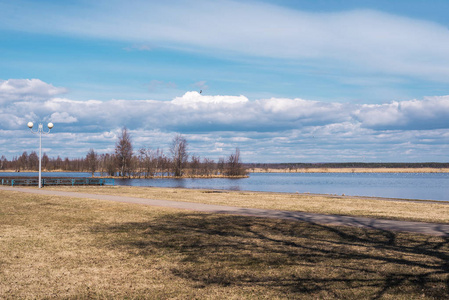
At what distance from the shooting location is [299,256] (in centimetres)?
832

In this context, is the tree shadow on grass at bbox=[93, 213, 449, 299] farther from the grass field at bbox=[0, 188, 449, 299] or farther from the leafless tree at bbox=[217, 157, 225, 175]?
the leafless tree at bbox=[217, 157, 225, 175]

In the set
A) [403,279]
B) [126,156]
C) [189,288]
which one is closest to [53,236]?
[189,288]

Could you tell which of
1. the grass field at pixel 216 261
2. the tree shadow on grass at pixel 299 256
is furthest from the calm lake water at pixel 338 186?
the grass field at pixel 216 261

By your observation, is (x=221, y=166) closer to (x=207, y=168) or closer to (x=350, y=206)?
(x=207, y=168)

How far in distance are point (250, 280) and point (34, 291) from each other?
3.48 m

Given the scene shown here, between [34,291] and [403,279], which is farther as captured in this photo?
[403,279]

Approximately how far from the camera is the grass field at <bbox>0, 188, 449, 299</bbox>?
616cm

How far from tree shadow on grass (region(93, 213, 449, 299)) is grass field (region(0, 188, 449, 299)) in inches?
0.7

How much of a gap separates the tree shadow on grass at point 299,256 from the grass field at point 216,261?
0.02m

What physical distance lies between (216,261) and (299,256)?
179 cm

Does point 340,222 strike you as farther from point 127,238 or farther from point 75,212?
point 75,212

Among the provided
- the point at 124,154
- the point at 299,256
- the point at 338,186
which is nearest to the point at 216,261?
the point at 299,256

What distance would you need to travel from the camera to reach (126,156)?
96.2m

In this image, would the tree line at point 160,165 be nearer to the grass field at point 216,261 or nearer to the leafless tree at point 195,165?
the leafless tree at point 195,165
